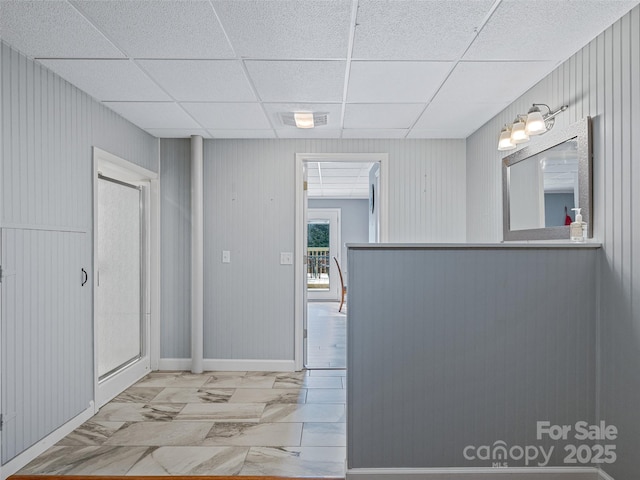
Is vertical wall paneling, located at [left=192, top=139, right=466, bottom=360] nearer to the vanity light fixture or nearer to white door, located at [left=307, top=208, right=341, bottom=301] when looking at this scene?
the vanity light fixture

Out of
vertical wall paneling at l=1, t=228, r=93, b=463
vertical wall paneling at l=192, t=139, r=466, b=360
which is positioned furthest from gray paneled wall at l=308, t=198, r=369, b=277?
vertical wall paneling at l=1, t=228, r=93, b=463

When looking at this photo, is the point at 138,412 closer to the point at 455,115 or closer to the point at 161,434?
the point at 161,434

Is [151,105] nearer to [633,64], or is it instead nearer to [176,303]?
[176,303]

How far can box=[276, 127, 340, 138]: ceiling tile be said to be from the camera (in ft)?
12.5

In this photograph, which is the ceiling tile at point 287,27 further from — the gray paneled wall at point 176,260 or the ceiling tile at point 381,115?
the gray paneled wall at point 176,260

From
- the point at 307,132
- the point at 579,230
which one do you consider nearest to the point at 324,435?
the point at 579,230

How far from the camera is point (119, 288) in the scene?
12.0 ft

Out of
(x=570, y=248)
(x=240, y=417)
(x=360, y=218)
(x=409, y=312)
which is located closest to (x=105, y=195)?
(x=240, y=417)

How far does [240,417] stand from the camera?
298cm

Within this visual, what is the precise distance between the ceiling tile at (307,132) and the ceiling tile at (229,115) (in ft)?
0.68

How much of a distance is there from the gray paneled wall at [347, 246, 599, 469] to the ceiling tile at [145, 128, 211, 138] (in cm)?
247

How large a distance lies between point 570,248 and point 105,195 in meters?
3.21

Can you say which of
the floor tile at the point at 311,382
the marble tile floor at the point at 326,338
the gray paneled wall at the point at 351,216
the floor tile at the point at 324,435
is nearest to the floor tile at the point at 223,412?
the floor tile at the point at 324,435

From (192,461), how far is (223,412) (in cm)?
70
